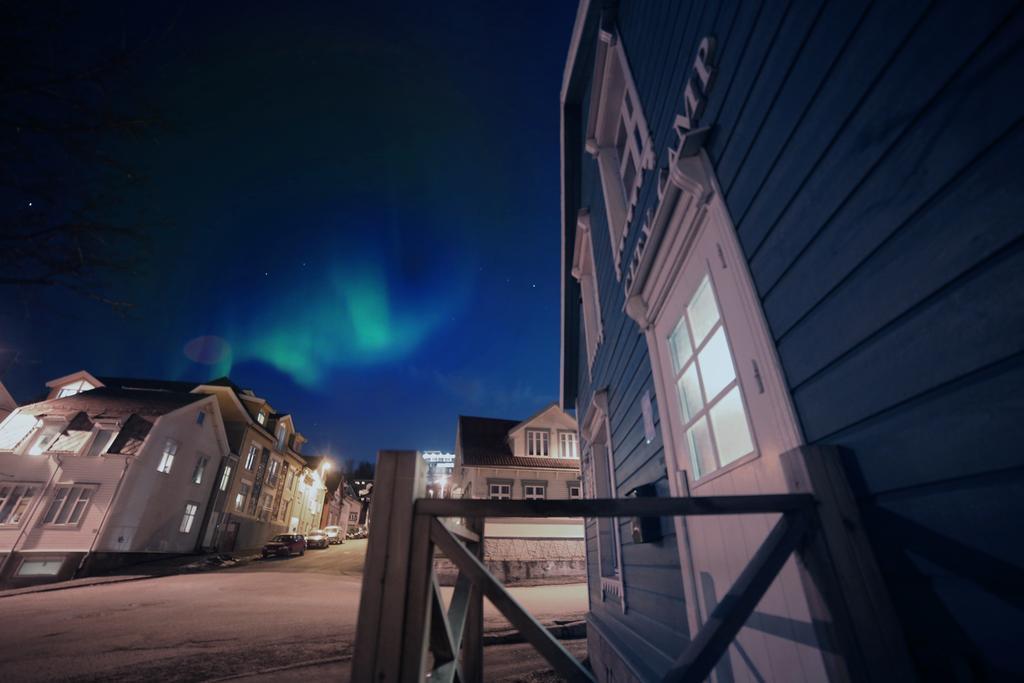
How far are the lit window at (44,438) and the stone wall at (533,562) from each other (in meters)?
18.8

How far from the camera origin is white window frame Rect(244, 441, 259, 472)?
27.7 metres

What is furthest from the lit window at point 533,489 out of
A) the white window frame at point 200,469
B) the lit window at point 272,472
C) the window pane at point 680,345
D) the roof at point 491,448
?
the lit window at point 272,472

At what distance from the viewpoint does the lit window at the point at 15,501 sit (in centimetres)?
1697

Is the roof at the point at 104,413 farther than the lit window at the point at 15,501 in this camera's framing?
Yes

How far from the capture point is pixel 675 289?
3.04 metres

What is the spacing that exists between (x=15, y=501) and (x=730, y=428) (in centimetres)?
2756

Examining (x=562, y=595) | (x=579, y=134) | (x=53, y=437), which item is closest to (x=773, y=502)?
(x=579, y=134)

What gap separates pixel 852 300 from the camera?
1.38m

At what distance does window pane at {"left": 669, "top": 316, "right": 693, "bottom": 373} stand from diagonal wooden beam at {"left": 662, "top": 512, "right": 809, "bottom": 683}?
170 centimetres

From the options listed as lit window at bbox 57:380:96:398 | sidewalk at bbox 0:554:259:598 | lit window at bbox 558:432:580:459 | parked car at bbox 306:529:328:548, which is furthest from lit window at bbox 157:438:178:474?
lit window at bbox 558:432:580:459

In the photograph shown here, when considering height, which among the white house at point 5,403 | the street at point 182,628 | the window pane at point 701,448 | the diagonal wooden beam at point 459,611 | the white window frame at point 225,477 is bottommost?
the street at point 182,628

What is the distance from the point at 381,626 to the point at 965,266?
1888 millimetres

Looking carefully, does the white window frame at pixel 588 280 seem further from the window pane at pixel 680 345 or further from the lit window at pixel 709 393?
the lit window at pixel 709 393

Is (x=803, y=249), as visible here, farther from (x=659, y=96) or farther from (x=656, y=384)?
(x=659, y=96)
